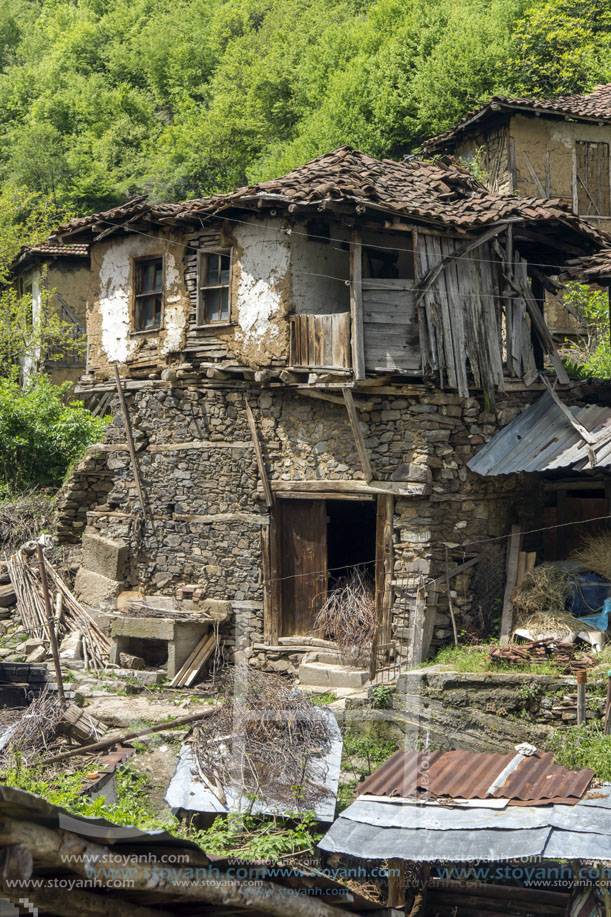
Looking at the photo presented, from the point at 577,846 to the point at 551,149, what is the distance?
16985 millimetres

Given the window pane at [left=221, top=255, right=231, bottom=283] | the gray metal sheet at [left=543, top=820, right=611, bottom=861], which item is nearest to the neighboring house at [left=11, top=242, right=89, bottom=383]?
the window pane at [left=221, top=255, right=231, bottom=283]

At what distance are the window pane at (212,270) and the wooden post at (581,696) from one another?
7.73 meters

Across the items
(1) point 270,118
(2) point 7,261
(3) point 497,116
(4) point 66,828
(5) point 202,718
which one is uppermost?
(1) point 270,118

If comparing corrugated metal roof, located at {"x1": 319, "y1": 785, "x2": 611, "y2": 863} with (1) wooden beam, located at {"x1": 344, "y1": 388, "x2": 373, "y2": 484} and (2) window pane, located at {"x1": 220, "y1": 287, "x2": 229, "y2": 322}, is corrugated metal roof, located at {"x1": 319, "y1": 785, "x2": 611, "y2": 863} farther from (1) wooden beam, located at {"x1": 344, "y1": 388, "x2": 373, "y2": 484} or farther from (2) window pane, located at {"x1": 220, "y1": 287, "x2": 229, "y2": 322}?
(2) window pane, located at {"x1": 220, "y1": 287, "x2": 229, "y2": 322}

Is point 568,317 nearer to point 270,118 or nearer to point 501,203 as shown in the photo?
point 501,203

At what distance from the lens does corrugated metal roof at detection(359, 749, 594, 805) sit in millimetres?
7023

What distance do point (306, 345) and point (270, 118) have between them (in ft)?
67.4

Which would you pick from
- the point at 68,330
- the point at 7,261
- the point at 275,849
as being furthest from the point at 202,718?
the point at 7,261

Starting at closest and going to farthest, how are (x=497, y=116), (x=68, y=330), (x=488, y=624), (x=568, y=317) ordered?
(x=488, y=624) < (x=497, y=116) < (x=568, y=317) < (x=68, y=330)

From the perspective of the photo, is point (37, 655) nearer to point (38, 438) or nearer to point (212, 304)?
point (212, 304)

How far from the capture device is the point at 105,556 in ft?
48.9

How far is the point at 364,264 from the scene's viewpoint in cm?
1372

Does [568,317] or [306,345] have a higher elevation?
[568,317]

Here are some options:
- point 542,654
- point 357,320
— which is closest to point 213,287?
point 357,320
